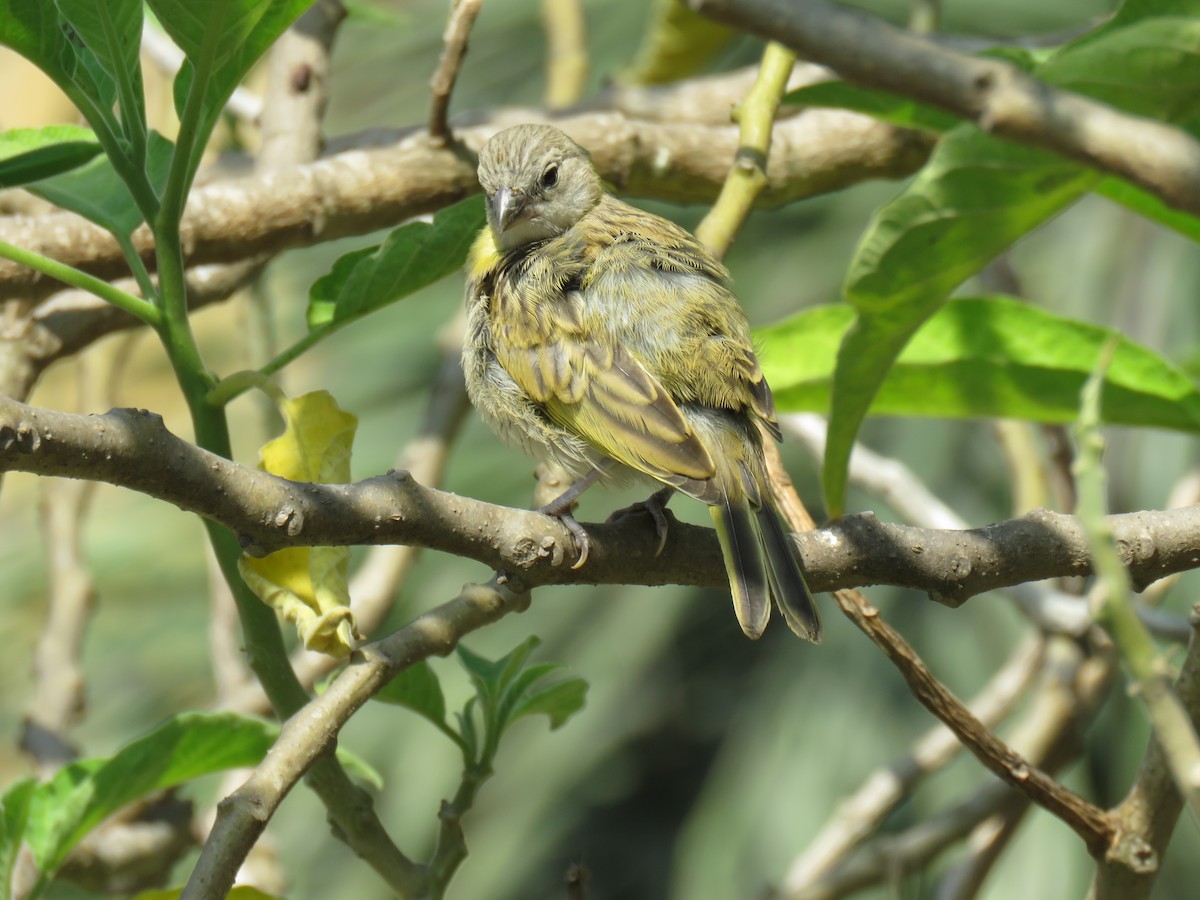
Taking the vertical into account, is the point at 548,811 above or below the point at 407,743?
below

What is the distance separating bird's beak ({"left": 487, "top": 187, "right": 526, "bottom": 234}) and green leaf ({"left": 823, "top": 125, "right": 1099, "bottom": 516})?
127cm

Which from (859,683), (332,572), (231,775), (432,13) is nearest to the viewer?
(332,572)

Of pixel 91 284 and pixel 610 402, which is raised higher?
pixel 610 402

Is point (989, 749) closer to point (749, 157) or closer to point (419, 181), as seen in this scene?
point (749, 157)

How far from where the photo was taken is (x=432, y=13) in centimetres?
668

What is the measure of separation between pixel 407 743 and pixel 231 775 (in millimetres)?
1721

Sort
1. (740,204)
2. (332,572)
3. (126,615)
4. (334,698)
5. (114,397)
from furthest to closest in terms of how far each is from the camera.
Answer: (126,615) < (114,397) < (740,204) < (332,572) < (334,698)

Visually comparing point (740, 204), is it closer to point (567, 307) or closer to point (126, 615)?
point (567, 307)

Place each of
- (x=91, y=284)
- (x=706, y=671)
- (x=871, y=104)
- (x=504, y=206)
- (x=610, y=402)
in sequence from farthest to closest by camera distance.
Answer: (x=706, y=671), (x=504, y=206), (x=610, y=402), (x=871, y=104), (x=91, y=284)

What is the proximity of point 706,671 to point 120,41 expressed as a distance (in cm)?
370

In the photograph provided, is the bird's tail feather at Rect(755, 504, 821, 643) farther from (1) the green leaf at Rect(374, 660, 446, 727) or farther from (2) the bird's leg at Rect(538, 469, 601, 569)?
(1) the green leaf at Rect(374, 660, 446, 727)

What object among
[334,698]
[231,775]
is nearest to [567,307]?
[334,698]

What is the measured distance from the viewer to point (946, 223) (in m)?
1.43

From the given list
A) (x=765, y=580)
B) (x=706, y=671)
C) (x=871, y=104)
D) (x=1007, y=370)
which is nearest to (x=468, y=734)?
(x=765, y=580)
